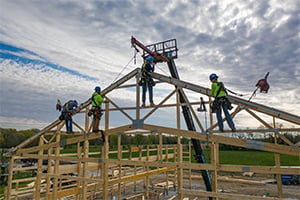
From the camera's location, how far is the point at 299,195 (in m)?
18.1

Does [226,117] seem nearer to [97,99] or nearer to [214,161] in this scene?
[214,161]

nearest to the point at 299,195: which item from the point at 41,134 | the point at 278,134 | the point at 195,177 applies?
the point at 195,177

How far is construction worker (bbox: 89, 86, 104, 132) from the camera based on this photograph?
333 inches

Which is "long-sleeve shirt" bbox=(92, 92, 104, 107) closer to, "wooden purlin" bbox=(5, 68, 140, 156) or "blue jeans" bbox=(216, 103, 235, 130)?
"wooden purlin" bbox=(5, 68, 140, 156)

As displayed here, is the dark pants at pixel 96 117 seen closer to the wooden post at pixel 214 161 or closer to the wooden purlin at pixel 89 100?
the wooden purlin at pixel 89 100

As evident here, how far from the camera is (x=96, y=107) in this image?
28.1 ft

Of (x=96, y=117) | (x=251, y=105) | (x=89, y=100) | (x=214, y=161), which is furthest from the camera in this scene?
(x=89, y=100)

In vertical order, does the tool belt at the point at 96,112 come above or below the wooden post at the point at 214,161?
above

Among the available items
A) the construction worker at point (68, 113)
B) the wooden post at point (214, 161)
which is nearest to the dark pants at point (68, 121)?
the construction worker at point (68, 113)

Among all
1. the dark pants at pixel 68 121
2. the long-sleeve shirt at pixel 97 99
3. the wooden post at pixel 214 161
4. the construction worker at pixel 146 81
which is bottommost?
the wooden post at pixel 214 161

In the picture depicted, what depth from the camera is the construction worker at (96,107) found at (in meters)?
8.46

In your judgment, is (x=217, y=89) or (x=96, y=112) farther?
(x=96, y=112)

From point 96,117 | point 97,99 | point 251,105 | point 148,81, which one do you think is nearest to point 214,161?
point 251,105

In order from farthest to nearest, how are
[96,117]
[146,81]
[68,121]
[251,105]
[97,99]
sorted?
[68,121] < [96,117] < [97,99] < [146,81] < [251,105]
